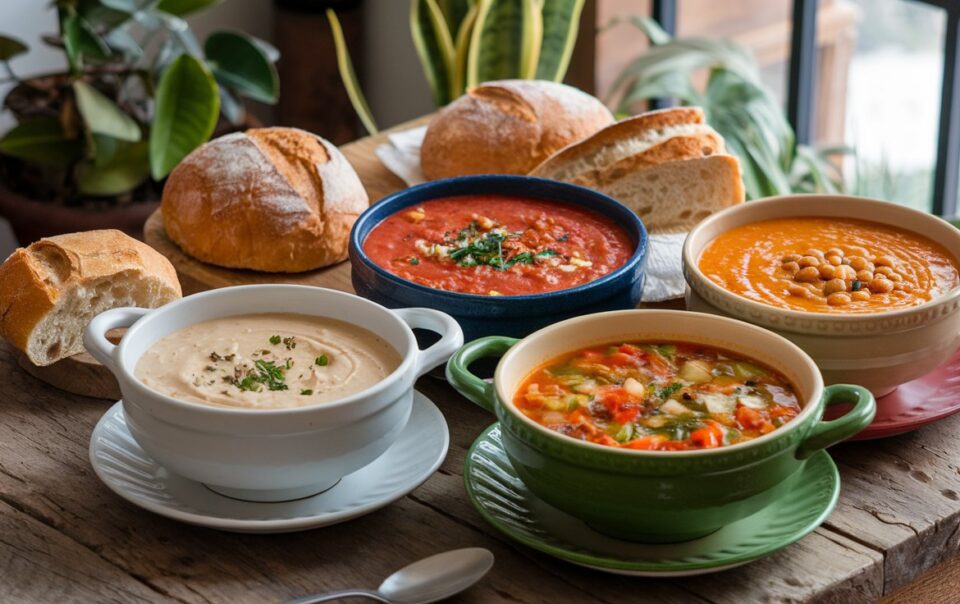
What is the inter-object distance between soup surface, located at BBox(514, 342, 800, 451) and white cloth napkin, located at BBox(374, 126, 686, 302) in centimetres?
53

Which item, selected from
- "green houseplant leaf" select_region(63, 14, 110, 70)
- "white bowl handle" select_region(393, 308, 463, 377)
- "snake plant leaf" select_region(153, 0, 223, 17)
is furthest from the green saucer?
"snake plant leaf" select_region(153, 0, 223, 17)

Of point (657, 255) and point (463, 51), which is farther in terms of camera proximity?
point (463, 51)

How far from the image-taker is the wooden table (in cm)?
139

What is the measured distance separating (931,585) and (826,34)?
3.29 meters

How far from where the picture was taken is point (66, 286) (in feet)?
5.78

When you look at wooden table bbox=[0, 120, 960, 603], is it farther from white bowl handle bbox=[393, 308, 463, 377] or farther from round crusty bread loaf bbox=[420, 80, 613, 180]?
round crusty bread loaf bbox=[420, 80, 613, 180]

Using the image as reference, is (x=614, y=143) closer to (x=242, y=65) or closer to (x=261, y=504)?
(x=261, y=504)

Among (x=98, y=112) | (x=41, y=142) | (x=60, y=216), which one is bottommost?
(x=60, y=216)

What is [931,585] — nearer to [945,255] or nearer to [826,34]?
[945,255]

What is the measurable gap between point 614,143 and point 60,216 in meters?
2.08

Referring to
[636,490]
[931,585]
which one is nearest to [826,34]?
[931,585]

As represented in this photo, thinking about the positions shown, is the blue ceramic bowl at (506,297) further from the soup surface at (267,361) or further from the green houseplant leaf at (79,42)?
the green houseplant leaf at (79,42)

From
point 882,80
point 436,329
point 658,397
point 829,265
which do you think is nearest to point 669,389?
point 658,397

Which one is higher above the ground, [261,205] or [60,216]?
[261,205]
